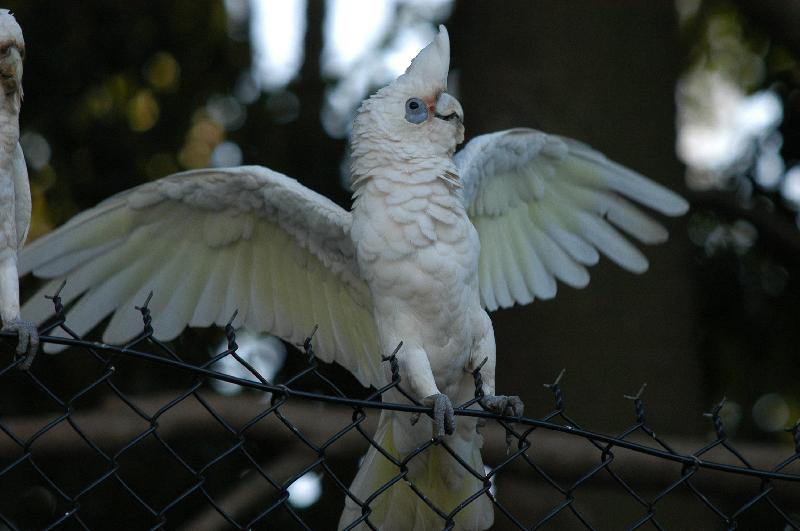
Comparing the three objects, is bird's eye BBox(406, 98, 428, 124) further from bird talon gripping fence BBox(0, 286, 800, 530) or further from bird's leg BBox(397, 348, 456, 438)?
bird talon gripping fence BBox(0, 286, 800, 530)

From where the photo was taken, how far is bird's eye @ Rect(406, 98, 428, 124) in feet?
8.75

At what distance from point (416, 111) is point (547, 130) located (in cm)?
145

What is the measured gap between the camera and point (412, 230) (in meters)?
2.58

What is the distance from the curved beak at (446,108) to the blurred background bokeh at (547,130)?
1314 mm

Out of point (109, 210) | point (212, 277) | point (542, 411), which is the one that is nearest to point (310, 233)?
point (212, 277)

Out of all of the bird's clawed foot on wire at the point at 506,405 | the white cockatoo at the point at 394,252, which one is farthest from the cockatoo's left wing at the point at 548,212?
the bird's clawed foot on wire at the point at 506,405

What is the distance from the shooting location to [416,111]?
2.67 meters

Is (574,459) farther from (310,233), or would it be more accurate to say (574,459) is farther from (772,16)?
(772,16)

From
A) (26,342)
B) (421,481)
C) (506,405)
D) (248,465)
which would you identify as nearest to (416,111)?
(506,405)

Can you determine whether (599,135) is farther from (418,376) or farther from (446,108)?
(418,376)

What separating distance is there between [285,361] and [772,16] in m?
2.03

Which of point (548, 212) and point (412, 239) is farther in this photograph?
point (548, 212)

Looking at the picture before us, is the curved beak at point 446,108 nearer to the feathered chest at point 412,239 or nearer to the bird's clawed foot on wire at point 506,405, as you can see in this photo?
the feathered chest at point 412,239

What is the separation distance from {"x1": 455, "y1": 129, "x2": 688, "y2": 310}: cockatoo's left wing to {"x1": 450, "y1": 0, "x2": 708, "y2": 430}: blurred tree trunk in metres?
0.80
